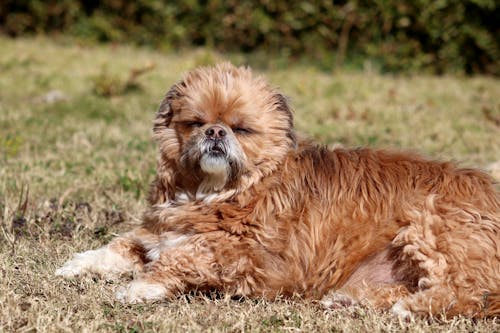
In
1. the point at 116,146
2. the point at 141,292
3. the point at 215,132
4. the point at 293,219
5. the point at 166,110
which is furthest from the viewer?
the point at 116,146

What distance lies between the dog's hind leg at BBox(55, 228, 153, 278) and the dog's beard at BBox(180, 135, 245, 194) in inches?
21.9

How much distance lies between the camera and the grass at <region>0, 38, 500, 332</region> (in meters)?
3.82

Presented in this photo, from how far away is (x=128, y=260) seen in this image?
15.1 ft

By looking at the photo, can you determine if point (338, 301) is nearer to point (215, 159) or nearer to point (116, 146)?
point (215, 159)

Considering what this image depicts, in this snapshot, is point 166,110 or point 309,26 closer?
point 166,110

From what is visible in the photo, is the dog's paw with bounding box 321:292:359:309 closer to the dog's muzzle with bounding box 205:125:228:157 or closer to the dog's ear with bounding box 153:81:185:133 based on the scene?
the dog's muzzle with bounding box 205:125:228:157

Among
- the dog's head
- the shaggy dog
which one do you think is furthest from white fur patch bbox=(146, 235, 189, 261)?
the dog's head

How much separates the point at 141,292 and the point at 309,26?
9.45 metres

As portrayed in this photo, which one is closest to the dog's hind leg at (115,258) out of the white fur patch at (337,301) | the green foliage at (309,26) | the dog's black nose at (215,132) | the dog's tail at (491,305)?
A: the dog's black nose at (215,132)

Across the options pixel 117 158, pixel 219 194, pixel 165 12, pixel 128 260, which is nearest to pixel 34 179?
pixel 117 158

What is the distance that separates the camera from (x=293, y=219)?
424 cm

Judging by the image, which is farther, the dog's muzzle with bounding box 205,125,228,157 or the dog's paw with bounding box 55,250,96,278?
the dog's paw with bounding box 55,250,96,278

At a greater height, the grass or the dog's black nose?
the dog's black nose

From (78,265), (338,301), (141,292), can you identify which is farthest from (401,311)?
(78,265)
